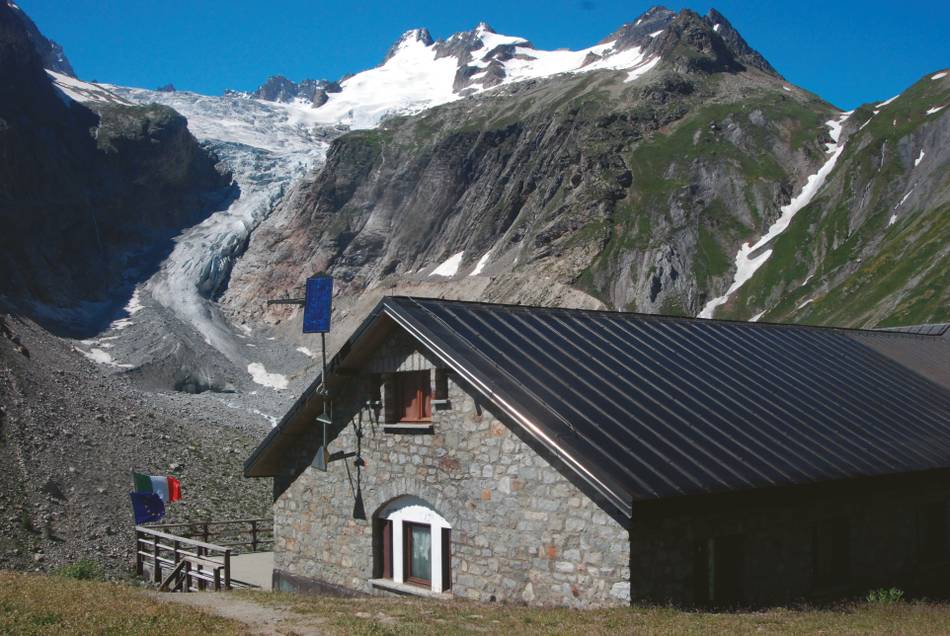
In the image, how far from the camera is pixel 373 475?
16.0m

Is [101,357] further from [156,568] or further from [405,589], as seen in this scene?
[405,589]

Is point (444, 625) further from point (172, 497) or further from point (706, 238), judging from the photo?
point (706, 238)

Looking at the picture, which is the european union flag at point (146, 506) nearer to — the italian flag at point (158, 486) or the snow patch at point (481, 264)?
the italian flag at point (158, 486)

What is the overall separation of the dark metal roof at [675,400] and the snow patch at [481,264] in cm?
8948

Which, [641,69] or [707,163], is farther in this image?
[641,69]

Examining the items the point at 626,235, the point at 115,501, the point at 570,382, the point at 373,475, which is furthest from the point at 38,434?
the point at 626,235

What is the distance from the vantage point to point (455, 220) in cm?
12475

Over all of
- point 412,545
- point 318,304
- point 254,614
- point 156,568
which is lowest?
point 156,568

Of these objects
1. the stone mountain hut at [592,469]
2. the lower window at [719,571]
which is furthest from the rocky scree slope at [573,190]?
the lower window at [719,571]

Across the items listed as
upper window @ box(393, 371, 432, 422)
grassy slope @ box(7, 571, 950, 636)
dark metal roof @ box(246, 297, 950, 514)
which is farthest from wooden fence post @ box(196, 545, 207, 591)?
upper window @ box(393, 371, 432, 422)

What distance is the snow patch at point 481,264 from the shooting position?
110m

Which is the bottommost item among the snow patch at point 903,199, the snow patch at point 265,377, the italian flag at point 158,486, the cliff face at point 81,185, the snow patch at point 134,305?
the italian flag at point 158,486

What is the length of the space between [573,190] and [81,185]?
7111 centimetres

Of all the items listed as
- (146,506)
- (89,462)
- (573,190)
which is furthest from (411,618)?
(573,190)
